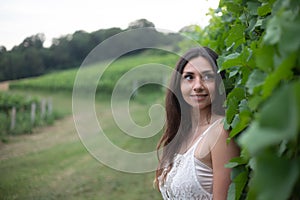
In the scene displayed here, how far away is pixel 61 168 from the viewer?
29.4 feet

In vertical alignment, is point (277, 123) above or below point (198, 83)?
above

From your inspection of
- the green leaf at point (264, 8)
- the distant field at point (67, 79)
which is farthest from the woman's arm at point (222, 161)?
the distant field at point (67, 79)

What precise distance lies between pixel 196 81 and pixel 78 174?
6936mm

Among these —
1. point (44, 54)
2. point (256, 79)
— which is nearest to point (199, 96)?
point (256, 79)

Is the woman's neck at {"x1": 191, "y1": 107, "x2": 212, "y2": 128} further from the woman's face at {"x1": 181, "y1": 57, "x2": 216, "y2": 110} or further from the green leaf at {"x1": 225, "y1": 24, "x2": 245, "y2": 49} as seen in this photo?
the green leaf at {"x1": 225, "y1": 24, "x2": 245, "y2": 49}

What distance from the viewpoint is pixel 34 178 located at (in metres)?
8.26

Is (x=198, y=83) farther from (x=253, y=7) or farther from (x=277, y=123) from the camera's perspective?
(x=277, y=123)

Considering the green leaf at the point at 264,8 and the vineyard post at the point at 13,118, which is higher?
the green leaf at the point at 264,8

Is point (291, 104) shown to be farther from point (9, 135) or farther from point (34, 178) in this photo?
point (9, 135)

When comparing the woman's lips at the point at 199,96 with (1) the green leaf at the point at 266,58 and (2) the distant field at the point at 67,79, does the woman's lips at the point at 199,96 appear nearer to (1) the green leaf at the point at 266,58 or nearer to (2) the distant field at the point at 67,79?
(1) the green leaf at the point at 266,58

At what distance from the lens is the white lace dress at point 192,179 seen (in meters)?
2.03

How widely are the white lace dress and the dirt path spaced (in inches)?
291

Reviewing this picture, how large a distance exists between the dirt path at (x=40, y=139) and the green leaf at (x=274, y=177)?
878 centimetres

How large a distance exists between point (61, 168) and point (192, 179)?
7326 mm
